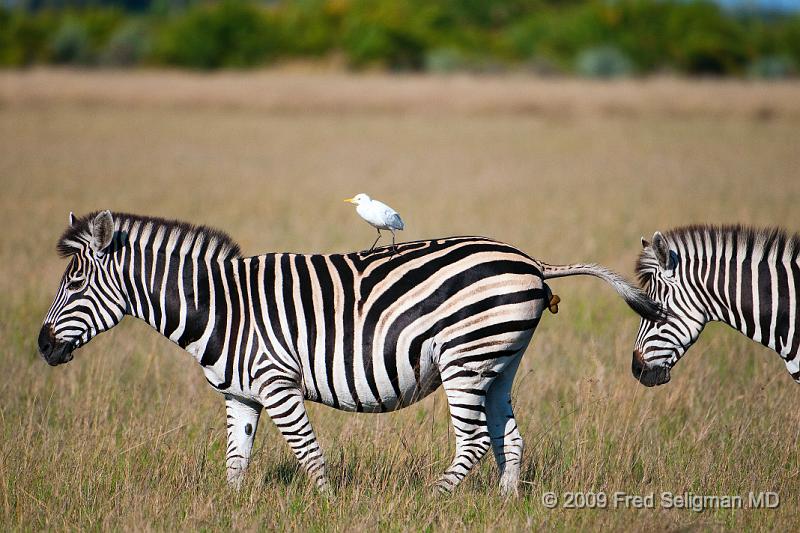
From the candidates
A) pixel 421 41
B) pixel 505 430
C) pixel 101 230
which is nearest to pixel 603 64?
pixel 421 41

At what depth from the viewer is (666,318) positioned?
5863 millimetres

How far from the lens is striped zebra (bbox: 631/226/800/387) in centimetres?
568

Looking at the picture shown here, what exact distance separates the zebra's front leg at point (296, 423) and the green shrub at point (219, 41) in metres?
64.7

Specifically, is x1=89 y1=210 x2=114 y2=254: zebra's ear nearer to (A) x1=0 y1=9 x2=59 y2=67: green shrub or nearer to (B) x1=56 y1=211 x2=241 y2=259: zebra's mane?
(B) x1=56 y1=211 x2=241 y2=259: zebra's mane

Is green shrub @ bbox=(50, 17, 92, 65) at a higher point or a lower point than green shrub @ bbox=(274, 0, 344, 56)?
lower

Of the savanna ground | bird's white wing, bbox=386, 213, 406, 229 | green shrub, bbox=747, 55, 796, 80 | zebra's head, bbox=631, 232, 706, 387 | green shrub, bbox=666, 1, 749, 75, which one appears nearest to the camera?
the savanna ground

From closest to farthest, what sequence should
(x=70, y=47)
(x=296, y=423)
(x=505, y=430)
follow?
(x=296, y=423) → (x=505, y=430) → (x=70, y=47)

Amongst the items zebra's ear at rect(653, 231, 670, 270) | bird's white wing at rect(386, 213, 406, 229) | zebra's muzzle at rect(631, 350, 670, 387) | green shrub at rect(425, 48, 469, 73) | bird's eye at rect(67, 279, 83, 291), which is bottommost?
zebra's muzzle at rect(631, 350, 670, 387)

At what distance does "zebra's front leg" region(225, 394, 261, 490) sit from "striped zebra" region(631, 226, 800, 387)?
261 cm

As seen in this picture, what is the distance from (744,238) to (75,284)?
4.28 meters

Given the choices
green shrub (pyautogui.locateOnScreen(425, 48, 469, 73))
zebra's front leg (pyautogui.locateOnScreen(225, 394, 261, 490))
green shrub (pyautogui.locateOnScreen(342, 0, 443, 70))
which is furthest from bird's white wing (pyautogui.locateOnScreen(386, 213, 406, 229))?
green shrub (pyautogui.locateOnScreen(342, 0, 443, 70))

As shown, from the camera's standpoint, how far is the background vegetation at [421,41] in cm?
6631

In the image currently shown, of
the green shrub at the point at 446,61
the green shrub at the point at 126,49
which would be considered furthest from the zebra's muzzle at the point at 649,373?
the green shrub at the point at 126,49

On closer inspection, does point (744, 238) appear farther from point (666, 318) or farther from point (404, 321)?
point (404, 321)
